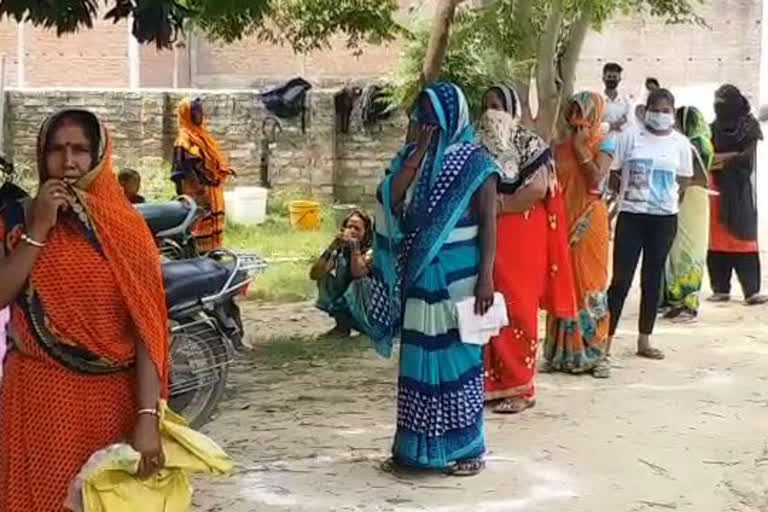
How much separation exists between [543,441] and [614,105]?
4336 mm

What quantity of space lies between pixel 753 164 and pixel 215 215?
451cm

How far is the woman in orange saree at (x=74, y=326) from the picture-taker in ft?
10.7

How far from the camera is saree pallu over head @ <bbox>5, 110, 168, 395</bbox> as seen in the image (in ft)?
10.7

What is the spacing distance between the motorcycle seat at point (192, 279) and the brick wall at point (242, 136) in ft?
32.1

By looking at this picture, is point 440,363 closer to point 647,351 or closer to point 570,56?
point 647,351

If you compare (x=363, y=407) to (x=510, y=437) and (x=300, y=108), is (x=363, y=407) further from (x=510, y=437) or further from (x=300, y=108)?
(x=300, y=108)

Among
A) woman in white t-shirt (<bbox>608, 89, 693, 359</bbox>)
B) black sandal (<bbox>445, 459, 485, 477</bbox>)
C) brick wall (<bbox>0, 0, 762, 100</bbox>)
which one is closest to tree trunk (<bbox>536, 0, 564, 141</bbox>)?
woman in white t-shirt (<bbox>608, 89, 693, 359</bbox>)

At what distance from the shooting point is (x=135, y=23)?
4051 millimetres

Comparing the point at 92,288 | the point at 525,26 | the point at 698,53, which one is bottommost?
the point at 92,288

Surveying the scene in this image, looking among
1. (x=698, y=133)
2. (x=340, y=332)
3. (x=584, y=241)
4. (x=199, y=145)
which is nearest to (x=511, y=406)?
(x=584, y=241)

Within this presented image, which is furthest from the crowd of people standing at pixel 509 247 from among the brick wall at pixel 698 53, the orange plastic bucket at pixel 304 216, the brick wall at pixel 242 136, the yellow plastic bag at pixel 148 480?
the brick wall at pixel 698 53

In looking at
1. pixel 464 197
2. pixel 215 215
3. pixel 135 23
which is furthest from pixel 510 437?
pixel 215 215

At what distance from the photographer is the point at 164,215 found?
6.87 meters

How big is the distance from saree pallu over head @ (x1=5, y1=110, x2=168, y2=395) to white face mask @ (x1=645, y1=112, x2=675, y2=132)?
16.6ft
